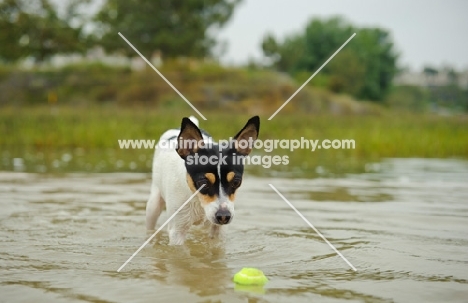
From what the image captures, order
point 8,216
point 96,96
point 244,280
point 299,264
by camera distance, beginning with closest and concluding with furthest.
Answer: point 244,280 → point 299,264 → point 8,216 → point 96,96

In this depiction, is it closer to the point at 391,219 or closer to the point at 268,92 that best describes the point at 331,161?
the point at 391,219

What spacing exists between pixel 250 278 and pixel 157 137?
14493 millimetres

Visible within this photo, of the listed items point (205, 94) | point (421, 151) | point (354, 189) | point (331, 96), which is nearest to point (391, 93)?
point (331, 96)

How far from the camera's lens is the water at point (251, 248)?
4418mm

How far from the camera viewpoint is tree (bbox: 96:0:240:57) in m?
40.0

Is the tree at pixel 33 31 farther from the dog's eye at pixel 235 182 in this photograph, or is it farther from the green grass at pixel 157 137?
the dog's eye at pixel 235 182

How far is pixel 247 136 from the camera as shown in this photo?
5793 mm

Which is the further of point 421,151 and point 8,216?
point 421,151

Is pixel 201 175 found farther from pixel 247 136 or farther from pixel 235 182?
pixel 247 136

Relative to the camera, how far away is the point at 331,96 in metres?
38.3

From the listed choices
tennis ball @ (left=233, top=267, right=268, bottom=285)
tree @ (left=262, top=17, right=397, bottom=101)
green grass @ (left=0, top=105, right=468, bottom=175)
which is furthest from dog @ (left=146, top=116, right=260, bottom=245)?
tree @ (left=262, top=17, right=397, bottom=101)

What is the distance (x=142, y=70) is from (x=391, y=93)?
4960cm

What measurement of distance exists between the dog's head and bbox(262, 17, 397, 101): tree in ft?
146

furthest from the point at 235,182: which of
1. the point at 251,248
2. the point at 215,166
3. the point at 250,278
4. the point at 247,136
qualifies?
the point at 250,278
